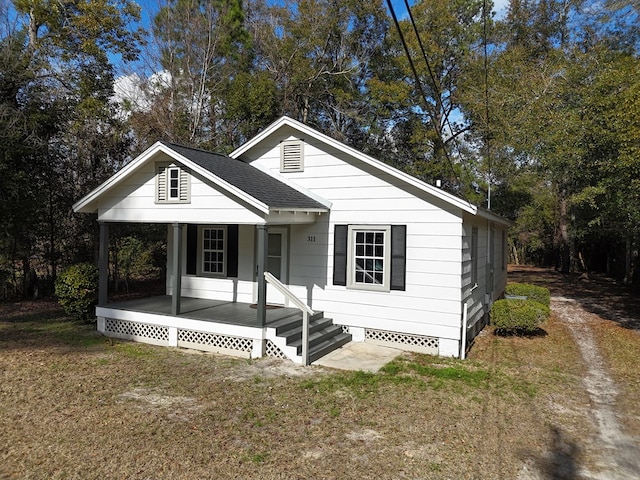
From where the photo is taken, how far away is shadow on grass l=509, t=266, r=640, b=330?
44.5ft

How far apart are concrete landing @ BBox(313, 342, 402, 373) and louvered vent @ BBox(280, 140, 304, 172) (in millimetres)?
4160

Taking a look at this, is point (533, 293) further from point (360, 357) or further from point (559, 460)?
point (559, 460)

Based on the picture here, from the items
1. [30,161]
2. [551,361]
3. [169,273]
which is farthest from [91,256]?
[551,361]

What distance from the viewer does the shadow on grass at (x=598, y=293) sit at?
13570mm

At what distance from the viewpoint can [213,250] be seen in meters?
11.1

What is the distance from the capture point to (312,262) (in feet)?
32.3

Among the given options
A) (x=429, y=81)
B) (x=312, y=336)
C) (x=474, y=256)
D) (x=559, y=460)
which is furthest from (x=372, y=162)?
(x=429, y=81)

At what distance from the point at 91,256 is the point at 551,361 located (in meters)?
14.9

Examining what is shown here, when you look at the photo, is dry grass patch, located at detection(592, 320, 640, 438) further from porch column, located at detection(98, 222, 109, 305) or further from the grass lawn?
porch column, located at detection(98, 222, 109, 305)

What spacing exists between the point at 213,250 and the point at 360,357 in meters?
4.87

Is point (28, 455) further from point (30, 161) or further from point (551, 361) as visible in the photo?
point (30, 161)

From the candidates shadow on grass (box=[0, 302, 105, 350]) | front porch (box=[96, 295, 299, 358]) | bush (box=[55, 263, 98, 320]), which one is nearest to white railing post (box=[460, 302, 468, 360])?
front porch (box=[96, 295, 299, 358])

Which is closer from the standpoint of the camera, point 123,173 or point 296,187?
point 123,173

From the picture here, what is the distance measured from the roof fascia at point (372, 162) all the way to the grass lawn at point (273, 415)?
299cm
